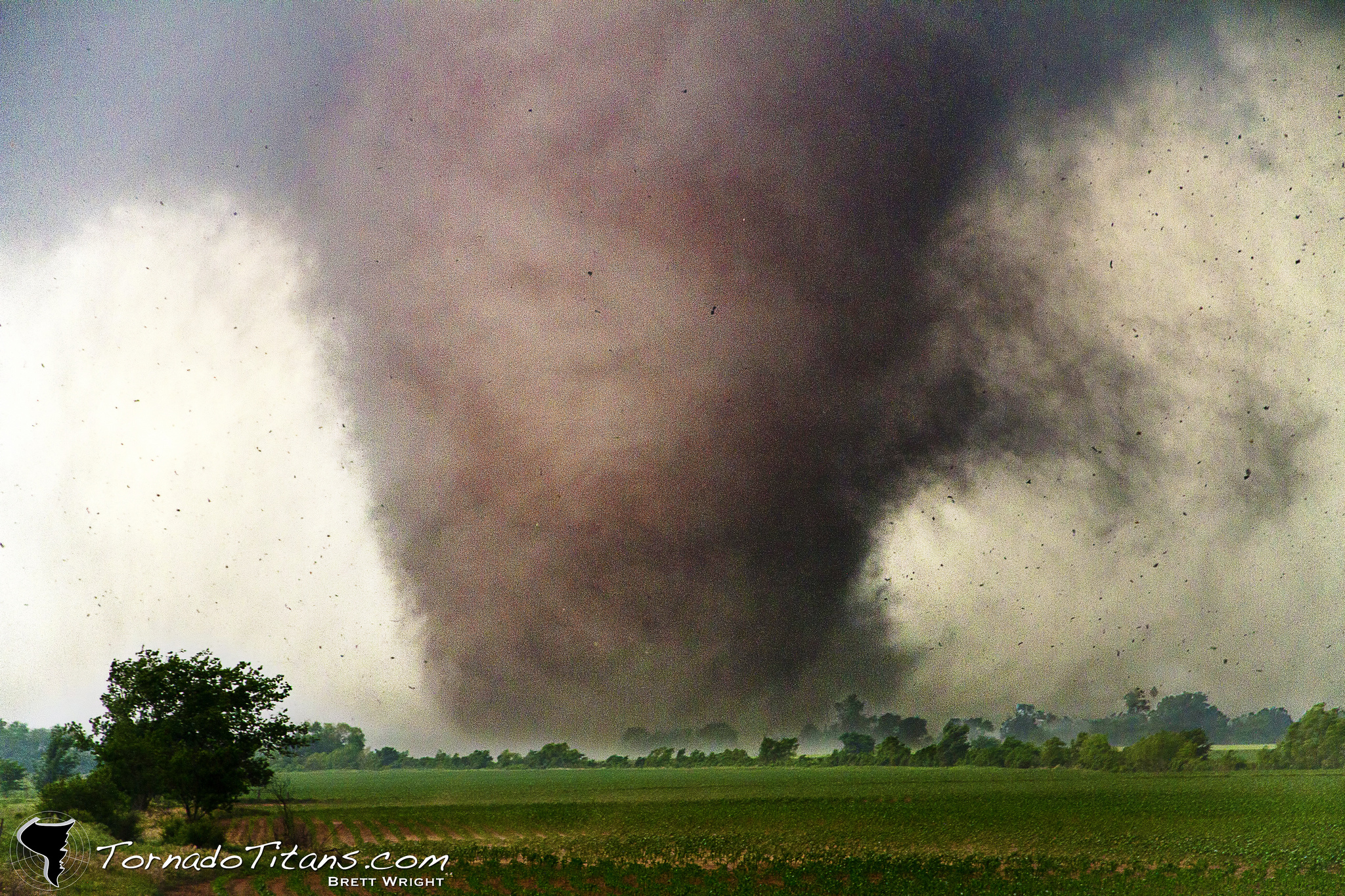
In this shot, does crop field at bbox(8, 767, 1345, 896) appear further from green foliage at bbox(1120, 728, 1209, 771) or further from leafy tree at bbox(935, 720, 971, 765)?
leafy tree at bbox(935, 720, 971, 765)

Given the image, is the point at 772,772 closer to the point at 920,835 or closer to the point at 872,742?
the point at 872,742

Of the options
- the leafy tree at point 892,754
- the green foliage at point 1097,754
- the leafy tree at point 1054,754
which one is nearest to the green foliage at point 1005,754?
the leafy tree at point 1054,754

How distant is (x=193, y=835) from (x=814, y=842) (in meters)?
25.3

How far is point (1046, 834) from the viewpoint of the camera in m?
36.2

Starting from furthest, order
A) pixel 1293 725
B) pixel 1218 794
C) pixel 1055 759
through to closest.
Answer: pixel 1055 759, pixel 1293 725, pixel 1218 794

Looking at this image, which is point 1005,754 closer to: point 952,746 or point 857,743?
point 952,746

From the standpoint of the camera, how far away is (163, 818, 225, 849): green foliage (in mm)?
25859

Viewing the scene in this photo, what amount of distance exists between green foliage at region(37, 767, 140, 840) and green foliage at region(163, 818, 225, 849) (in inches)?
44.0

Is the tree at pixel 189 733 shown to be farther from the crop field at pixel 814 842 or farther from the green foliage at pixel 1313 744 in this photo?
the green foliage at pixel 1313 744

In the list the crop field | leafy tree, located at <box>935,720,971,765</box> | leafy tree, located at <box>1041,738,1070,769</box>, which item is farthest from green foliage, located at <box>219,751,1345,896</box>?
leafy tree, located at <box>935,720,971,765</box>

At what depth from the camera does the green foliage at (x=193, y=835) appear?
2586 centimetres

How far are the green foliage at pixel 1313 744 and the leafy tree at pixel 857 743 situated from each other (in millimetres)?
70649

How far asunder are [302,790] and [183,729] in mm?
39875

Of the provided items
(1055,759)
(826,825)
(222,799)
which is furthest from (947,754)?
(222,799)
